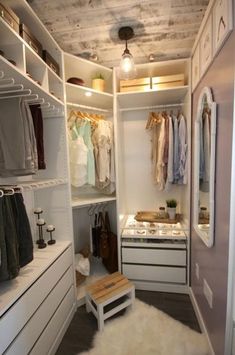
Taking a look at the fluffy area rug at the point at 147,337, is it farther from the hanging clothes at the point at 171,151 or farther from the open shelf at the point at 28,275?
the hanging clothes at the point at 171,151

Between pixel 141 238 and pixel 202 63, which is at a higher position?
pixel 202 63

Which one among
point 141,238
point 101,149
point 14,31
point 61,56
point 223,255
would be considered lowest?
point 141,238

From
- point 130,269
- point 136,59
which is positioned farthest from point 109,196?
point 136,59

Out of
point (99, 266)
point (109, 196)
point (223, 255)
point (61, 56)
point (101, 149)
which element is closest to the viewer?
point (223, 255)

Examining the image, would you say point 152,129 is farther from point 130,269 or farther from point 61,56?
point 130,269

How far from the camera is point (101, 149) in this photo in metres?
2.11

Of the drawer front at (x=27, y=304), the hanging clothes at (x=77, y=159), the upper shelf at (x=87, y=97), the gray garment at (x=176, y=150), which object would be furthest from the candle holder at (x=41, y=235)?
the gray garment at (x=176, y=150)

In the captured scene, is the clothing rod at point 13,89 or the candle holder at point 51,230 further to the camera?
the candle holder at point 51,230

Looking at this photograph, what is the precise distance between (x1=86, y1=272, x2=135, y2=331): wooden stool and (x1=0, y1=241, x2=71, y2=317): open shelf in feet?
1.64

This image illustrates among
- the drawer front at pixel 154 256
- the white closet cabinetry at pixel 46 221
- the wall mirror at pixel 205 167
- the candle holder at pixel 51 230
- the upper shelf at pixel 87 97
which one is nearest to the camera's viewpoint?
the white closet cabinetry at pixel 46 221

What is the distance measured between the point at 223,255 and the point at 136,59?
195 centimetres

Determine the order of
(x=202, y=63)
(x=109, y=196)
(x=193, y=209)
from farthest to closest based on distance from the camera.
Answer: (x=109, y=196)
(x=193, y=209)
(x=202, y=63)

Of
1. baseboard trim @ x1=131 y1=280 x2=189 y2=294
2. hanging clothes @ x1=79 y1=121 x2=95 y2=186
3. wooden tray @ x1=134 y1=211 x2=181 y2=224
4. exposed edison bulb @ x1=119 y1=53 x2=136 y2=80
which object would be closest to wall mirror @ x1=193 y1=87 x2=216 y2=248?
wooden tray @ x1=134 y1=211 x2=181 y2=224

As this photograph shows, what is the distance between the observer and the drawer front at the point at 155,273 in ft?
6.98
